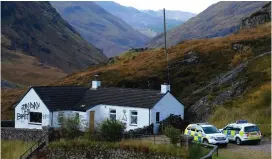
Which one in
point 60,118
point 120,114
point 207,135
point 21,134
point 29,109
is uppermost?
point 29,109

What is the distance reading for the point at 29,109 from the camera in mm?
38062

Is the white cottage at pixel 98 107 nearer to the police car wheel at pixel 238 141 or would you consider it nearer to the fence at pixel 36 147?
the fence at pixel 36 147

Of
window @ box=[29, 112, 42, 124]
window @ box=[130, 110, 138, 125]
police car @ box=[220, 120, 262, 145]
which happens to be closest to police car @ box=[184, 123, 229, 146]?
police car @ box=[220, 120, 262, 145]

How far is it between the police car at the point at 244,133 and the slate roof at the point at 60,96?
14.8 metres

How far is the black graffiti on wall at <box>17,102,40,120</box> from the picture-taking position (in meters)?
37.7

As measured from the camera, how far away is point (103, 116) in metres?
37.7

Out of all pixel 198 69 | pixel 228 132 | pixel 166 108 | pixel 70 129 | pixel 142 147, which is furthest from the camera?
pixel 198 69

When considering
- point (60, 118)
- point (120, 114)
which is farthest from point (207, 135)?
point (60, 118)

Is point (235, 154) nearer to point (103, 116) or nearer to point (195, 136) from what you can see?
point (195, 136)

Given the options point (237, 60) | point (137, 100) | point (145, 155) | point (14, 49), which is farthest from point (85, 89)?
point (14, 49)

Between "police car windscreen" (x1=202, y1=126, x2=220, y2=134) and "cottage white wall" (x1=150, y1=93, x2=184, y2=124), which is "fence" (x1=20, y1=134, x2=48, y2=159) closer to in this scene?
"cottage white wall" (x1=150, y1=93, x2=184, y2=124)

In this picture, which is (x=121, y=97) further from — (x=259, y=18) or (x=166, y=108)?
(x=259, y=18)

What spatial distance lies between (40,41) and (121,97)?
143m

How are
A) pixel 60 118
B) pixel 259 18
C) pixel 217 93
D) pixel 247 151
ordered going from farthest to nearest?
pixel 259 18 < pixel 217 93 < pixel 60 118 < pixel 247 151
